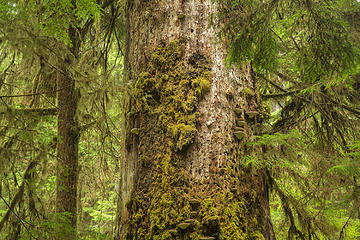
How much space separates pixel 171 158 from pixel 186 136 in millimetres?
212

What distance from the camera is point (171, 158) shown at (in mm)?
2242

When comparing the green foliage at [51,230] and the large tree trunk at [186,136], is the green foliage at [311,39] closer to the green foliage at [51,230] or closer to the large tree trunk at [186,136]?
the large tree trunk at [186,136]

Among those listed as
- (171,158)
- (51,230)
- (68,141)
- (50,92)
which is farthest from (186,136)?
(68,141)

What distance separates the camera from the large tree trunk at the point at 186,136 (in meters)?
2.07

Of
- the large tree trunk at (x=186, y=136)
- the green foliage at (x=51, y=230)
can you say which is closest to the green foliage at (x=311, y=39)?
the large tree trunk at (x=186, y=136)

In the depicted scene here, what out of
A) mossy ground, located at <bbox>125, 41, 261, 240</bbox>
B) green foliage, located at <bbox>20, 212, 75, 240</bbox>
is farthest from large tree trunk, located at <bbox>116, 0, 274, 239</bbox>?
green foliage, located at <bbox>20, 212, 75, 240</bbox>

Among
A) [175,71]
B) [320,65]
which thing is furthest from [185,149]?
[320,65]

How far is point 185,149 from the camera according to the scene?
223 cm

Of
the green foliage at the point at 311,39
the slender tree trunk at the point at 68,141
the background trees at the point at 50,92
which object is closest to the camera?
the green foliage at the point at 311,39

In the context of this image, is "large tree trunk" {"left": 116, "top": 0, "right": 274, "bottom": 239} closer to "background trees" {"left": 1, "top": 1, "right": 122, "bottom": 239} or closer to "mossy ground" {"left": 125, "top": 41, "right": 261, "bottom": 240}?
"mossy ground" {"left": 125, "top": 41, "right": 261, "bottom": 240}

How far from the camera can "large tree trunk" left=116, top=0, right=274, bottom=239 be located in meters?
2.07

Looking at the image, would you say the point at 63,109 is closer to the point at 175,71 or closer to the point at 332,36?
the point at 175,71

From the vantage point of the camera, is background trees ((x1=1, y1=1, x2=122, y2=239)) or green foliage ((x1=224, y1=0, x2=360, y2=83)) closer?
green foliage ((x1=224, y1=0, x2=360, y2=83))

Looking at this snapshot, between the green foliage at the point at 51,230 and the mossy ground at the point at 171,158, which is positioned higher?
the mossy ground at the point at 171,158
